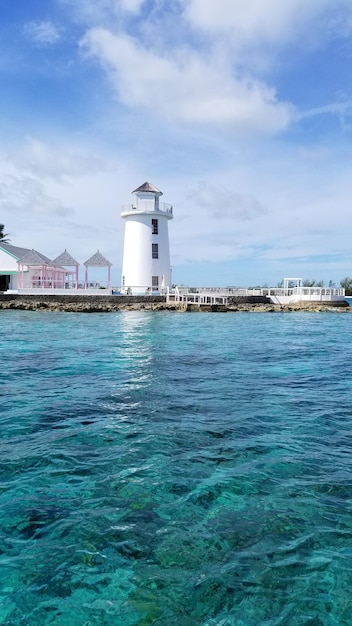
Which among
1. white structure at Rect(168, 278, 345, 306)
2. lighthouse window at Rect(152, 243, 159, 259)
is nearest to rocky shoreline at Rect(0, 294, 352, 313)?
white structure at Rect(168, 278, 345, 306)

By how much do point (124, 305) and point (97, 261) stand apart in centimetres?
611

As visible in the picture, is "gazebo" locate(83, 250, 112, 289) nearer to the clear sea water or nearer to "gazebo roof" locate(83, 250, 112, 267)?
"gazebo roof" locate(83, 250, 112, 267)

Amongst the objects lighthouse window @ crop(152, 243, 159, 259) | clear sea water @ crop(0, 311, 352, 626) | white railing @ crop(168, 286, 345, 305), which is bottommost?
clear sea water @ crop(0, 311, 352, 626)

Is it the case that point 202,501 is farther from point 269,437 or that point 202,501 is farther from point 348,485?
point 269,437

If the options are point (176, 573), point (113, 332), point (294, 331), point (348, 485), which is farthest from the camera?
point (294, 331)

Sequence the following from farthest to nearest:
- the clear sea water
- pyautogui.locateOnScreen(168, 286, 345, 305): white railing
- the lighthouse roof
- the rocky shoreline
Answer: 1. the lighthouse roof
2. pyautogui.locateOnScreen(168, 286, 345, 305): white railing
3. the rocky shoreline
4. the clear sea water

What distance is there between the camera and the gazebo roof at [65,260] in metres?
43.1

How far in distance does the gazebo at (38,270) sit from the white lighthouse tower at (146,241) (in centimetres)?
698

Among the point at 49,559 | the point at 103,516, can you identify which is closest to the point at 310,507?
the point at 103,516

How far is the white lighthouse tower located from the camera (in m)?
43.2

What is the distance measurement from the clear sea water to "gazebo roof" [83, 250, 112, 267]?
109ft

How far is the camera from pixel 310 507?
4.77 m

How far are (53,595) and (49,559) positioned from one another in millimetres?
420

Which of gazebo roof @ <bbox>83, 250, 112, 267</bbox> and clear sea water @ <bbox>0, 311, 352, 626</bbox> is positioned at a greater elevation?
gazebo roof @ <bbox>83, 250, 112, 267</bbox>
